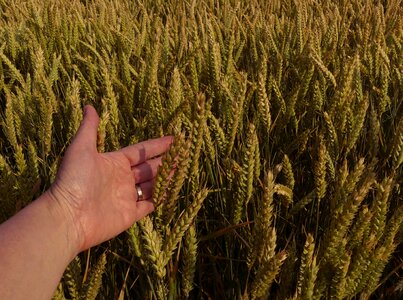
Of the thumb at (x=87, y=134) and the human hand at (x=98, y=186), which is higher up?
the thumb at (x=87, y=134)

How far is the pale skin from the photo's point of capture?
641mm

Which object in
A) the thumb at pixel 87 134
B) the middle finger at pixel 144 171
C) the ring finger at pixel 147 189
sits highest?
the thumb at pixel 87 134

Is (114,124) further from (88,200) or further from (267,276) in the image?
(267,276)

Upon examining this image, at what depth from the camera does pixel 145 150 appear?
90 cm

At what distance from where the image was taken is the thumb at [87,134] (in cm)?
78

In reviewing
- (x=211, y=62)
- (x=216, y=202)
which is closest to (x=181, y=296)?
(x=216, y=202)

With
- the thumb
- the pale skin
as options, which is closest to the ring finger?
the pale skin

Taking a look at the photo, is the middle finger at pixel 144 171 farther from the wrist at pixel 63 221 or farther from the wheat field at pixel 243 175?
the wrist at pixel 63 221

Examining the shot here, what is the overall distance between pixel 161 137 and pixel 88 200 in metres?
0.16

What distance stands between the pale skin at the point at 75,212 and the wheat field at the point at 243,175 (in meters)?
0.04

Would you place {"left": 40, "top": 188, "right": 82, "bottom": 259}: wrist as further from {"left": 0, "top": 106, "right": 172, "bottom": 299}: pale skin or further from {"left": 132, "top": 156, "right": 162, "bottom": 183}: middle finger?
{"left": 132, "top": 156, "right": 162, "bottom": 183}: middle finger

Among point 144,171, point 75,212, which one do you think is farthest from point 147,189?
point 75,212

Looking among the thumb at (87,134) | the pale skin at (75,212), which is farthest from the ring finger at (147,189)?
the thumb at (87,134)

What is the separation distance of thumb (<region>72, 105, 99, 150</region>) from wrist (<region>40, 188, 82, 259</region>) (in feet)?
0.29
